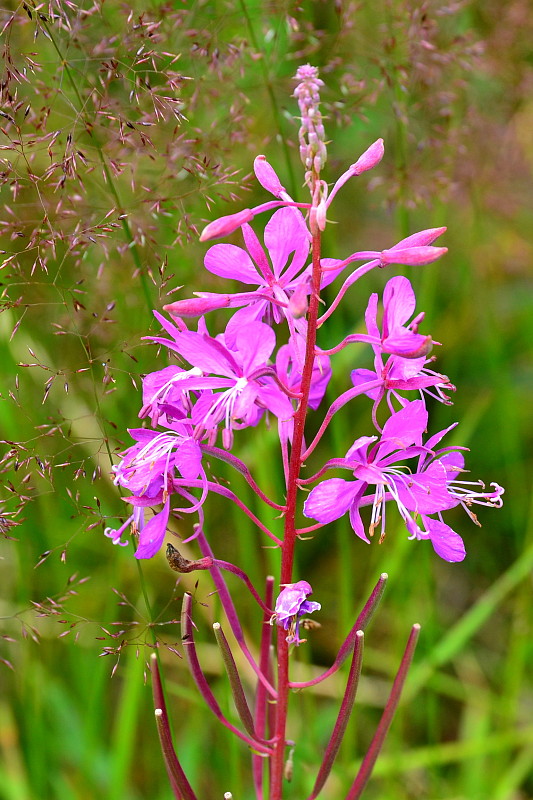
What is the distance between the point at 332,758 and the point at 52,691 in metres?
1.48

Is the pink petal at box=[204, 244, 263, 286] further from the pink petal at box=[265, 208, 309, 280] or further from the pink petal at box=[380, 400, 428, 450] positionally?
the pink petal at box=[380, 400, 428, 450]

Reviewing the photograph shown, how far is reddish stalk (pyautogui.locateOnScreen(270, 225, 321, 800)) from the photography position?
111 centimetres

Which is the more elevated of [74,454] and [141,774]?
[74,454]

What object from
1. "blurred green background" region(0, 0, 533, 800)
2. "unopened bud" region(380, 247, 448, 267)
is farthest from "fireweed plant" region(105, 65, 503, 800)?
"blurred green background" region(0, 0, 533, 800)

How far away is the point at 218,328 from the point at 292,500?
1.34 meters

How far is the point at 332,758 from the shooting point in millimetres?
1277

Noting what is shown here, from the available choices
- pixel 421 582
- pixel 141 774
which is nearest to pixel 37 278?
pixel 421 582

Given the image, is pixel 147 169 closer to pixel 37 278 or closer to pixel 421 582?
pixel 37 278

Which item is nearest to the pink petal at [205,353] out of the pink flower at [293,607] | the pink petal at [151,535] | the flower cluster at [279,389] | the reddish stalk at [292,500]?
the flower cluster at [279,389]

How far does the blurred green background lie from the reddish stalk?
1.11 feet

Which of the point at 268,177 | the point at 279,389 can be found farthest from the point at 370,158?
the point at 279,389

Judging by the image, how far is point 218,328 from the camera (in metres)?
2.44

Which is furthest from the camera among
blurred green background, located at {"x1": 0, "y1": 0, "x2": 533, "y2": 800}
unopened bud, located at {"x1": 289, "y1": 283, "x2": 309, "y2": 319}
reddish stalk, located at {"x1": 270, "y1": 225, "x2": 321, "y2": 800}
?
blurred green background, located at {"x1": 0, "y1": 0, "x2": 533, "y2": 800}

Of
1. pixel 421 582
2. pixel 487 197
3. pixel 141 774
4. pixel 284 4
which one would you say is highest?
pixel 284 4
